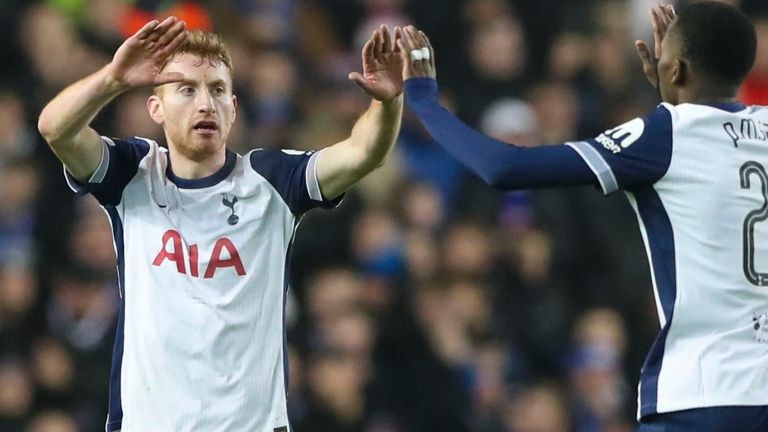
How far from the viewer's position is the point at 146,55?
18.5 feet

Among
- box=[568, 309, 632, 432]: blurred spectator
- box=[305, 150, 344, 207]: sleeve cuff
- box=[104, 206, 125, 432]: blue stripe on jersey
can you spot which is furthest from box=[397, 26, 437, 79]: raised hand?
box=[568, 309, 632, 432]: blurred spectator

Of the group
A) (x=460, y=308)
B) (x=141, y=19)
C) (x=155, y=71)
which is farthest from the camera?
(x=141, y=19)

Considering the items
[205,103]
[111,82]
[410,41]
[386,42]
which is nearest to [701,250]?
[410,41]

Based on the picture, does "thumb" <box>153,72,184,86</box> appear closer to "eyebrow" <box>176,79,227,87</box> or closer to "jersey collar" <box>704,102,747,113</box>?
"eyebrow" <box>176,79,227,87</box>

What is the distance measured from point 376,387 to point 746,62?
4.66m

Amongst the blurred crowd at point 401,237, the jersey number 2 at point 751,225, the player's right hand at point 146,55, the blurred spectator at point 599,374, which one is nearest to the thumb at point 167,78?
the player's right hand at point 146,55

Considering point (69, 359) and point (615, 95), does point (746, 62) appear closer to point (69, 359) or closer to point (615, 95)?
point (69, 359)

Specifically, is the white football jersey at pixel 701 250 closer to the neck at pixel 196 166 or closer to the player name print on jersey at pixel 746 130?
the player name print on jersey at pixel 746 130

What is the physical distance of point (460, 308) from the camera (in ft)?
35.1

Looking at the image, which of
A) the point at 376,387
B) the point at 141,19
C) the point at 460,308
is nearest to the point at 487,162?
the point at 376,387

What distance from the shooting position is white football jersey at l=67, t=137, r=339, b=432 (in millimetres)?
5789

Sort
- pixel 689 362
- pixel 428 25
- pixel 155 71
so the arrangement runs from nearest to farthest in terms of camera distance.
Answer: pixel 689 362
pixel 155 71
pixel 428 25

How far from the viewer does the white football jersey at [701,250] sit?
527 cm

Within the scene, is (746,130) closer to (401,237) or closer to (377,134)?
(377,134)
